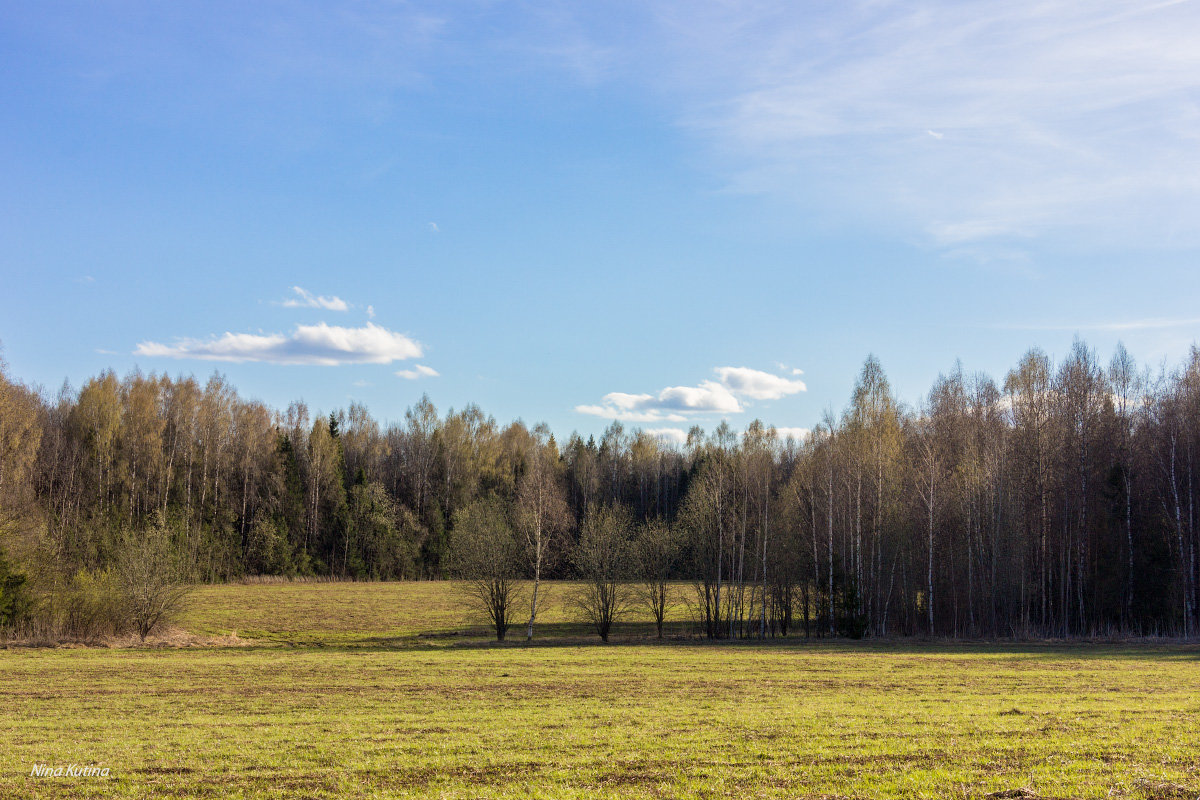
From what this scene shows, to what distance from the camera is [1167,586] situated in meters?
44.1

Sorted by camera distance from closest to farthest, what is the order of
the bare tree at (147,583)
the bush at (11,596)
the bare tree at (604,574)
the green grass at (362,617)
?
the bush at (11,596), the bare tree at (147,583), the bare tree at (604,574), the green grass at (362,617)

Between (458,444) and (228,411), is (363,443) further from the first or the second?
(228,411)

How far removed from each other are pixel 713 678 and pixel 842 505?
93.1 ft

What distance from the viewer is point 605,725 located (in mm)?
14703

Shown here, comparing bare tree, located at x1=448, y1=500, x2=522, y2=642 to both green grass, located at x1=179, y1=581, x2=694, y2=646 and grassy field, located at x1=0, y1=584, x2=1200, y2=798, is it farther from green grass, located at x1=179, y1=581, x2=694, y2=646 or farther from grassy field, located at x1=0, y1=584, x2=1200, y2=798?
grassy field, located at x1=0, y1=584, x2=1200, y2=798

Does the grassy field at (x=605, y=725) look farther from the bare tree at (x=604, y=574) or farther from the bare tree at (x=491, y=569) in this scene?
the bare tree at (x=604, y=574)

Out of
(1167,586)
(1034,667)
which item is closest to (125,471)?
(1034,667)

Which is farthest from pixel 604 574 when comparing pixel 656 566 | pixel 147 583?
pixel 147 583

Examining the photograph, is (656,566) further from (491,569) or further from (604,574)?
(491,569)

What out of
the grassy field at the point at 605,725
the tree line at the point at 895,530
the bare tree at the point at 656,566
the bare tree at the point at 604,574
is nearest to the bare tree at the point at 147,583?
the tree line at the point at 895,530

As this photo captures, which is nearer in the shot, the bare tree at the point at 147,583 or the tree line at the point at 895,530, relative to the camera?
the bare tree at the point at 147,583

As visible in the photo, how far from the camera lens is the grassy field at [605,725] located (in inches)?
395

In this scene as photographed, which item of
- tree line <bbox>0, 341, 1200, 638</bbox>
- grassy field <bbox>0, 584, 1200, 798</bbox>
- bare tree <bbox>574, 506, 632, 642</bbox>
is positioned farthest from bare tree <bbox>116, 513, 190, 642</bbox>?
bare tree <bbox>574, 506, 632, 642</bbox>

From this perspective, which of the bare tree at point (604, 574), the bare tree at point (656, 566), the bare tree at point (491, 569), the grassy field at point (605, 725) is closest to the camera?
the grassy field at point (605, 725)
